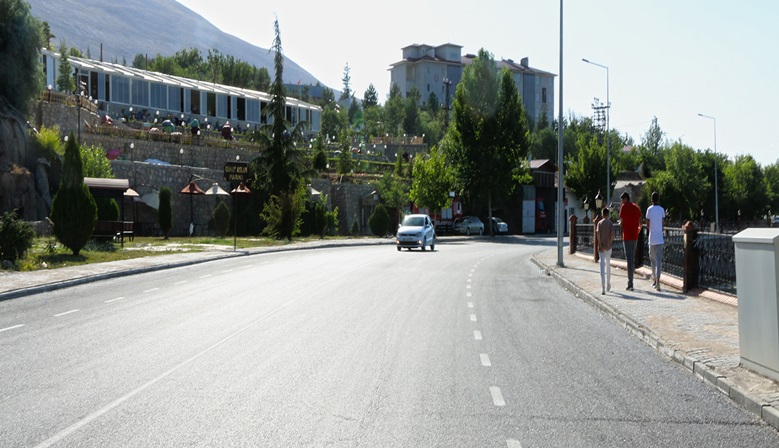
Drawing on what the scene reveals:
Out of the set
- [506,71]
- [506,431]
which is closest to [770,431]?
[506,431]

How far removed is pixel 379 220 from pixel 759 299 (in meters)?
49.3

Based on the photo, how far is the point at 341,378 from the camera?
847 centimetres

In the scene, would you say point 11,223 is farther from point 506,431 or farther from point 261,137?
point 261,137

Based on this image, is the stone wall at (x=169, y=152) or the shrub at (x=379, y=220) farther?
the shrub at (x=379, y=220)

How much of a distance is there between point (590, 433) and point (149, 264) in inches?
861

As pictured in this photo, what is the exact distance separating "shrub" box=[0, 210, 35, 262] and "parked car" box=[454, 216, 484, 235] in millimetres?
49211

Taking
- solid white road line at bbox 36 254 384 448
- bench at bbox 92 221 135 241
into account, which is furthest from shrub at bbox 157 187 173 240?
solid white road line at bbox 36 254 384 448

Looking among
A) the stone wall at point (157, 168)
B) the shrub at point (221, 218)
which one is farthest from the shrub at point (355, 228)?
the shrub at point (221, 218)

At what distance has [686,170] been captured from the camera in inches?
3204

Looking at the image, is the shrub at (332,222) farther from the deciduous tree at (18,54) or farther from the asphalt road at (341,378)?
the asphalt road at (341,378)

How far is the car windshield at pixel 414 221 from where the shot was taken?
42594mm

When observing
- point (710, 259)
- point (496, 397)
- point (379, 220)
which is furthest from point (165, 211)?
point (496, 397)

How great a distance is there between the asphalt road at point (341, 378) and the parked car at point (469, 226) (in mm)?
53632

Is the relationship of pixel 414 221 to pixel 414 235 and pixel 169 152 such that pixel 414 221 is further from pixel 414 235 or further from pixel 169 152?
pixel 169 152
